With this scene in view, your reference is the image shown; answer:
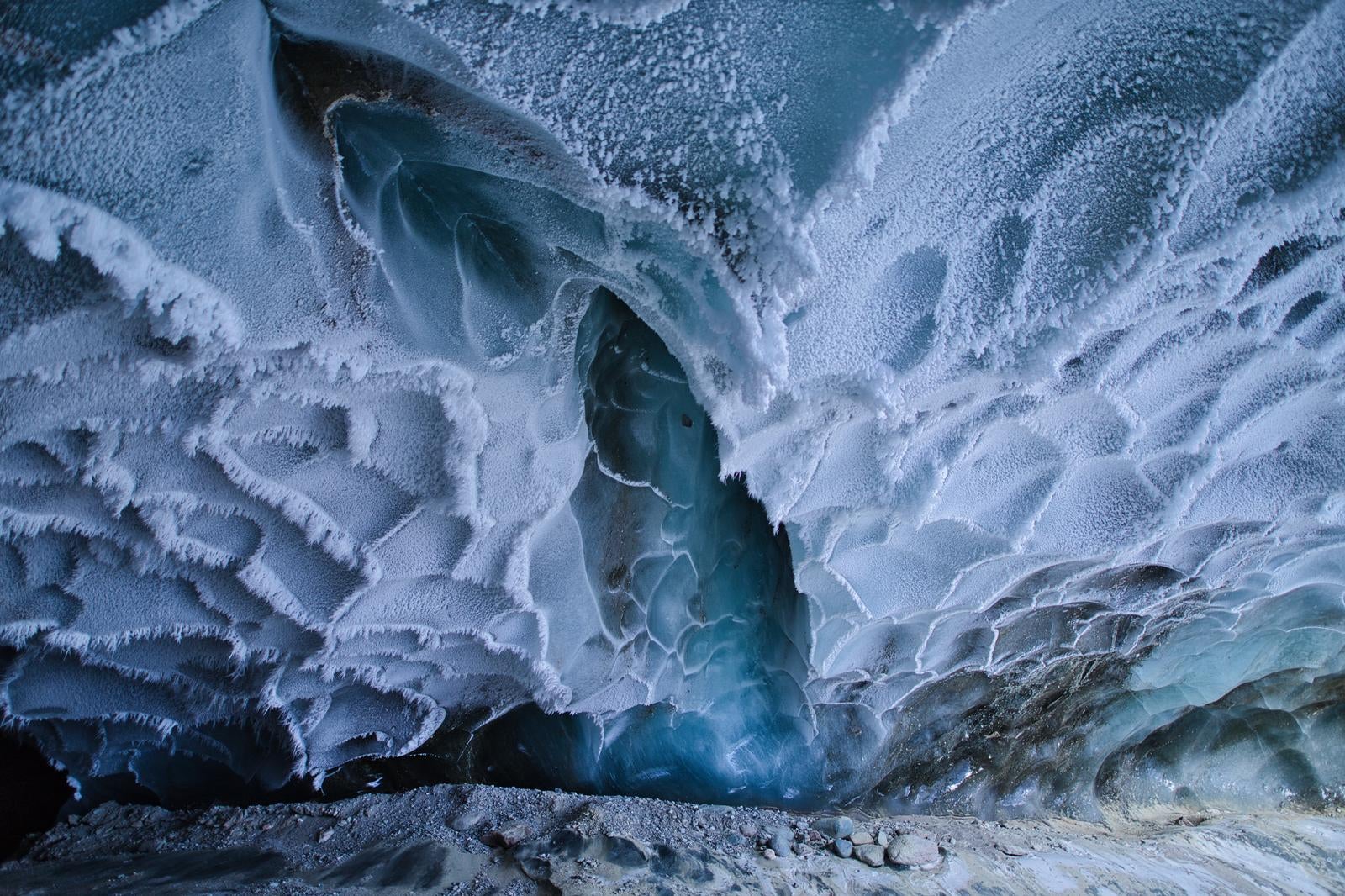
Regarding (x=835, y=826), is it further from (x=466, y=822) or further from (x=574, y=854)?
(x=466, y=822)

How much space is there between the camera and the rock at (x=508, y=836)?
138cm

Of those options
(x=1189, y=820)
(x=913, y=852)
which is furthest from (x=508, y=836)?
(x=1189, y=820)

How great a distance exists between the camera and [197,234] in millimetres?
874

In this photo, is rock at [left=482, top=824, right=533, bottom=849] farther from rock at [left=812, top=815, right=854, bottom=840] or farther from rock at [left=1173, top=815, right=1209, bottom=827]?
rock at [left=1173, top=815, right=1209, bottom=827]

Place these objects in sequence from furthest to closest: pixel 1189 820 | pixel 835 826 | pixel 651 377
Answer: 1. pixel 1189 820
2. pixel 835 826
3. pixel 651 377

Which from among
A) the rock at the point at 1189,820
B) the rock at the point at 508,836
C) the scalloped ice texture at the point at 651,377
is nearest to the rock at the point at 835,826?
the scalloped ice texture at the point at 651,377

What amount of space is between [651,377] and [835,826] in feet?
3.21

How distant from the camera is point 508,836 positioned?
4.57ft

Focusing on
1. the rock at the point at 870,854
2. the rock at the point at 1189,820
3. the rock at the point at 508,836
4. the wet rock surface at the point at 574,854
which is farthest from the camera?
the rock at the point at 1189,820

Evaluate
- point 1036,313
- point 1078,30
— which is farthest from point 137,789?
point 1078,30

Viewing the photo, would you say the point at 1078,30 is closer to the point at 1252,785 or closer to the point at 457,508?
the point at 457,508

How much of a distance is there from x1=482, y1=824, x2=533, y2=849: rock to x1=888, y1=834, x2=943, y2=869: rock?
0.70 metres

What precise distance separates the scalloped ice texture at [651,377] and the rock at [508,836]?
231 millimetres

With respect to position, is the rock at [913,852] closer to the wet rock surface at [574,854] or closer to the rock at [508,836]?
the wet rock surface at [574,854]
